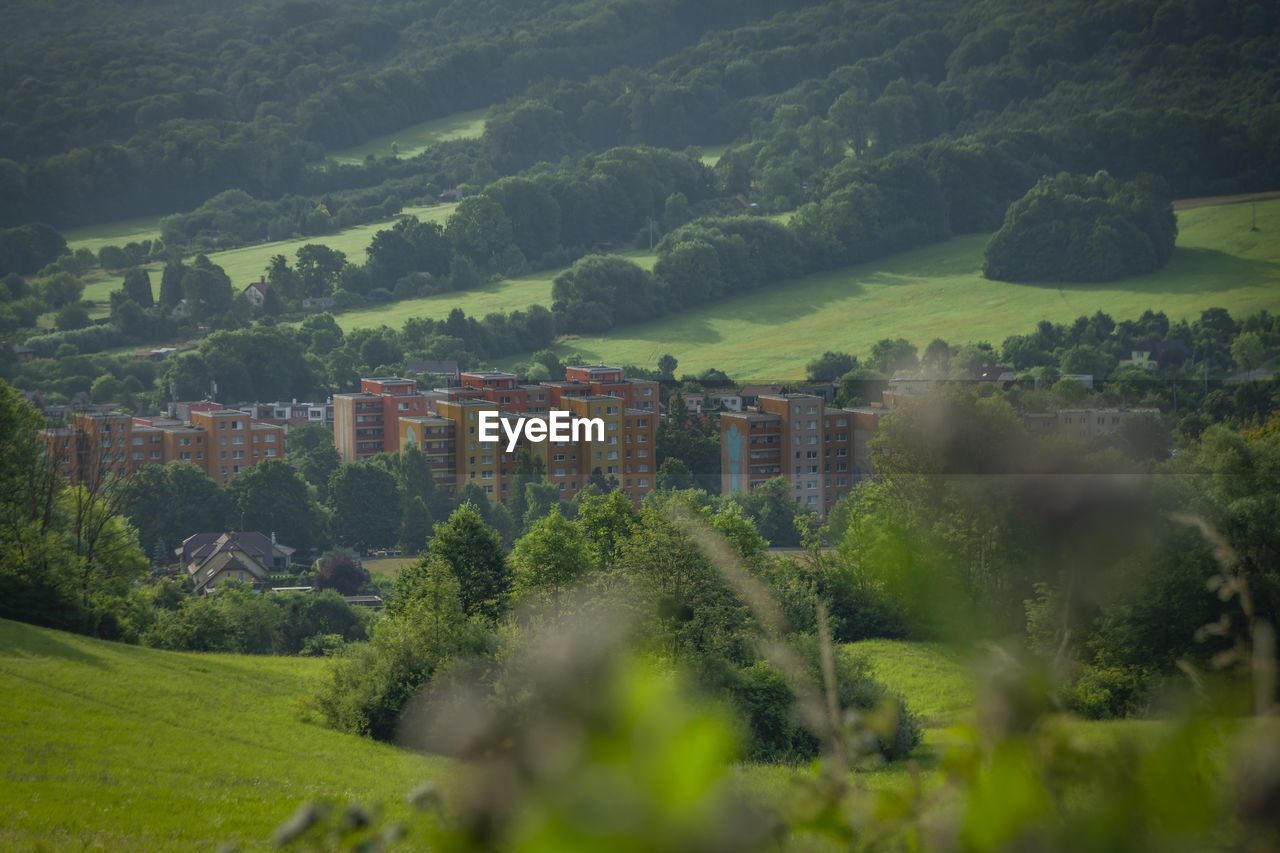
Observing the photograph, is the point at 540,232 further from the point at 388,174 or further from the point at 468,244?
the point at 388,174

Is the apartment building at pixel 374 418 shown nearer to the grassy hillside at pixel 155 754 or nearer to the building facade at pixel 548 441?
the building facade at pixel 548 441

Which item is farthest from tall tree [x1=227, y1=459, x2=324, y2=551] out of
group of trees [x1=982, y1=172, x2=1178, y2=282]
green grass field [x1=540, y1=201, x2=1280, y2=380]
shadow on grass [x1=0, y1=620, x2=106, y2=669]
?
group of trees [x1=982, y1=172, x2=1178, y2=282]

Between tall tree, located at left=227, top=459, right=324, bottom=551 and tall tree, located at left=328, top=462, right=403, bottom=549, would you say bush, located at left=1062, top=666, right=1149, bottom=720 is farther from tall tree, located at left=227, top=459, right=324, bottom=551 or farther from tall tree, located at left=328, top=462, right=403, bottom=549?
tall tree, located at left=227, top=459, right=324, bottom=551

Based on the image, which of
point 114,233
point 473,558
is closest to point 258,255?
point 114,233

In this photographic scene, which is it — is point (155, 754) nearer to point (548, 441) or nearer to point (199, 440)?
point (548, 441)

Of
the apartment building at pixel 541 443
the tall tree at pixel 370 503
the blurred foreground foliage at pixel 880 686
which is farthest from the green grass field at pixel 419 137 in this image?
the blurred foreground foliage at pixel 880 686
